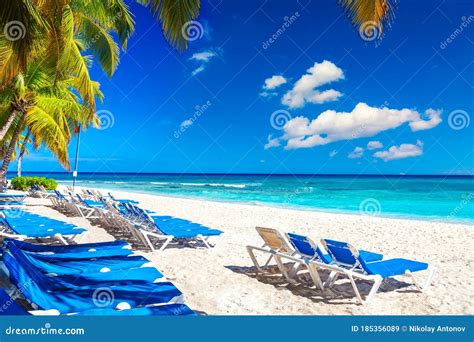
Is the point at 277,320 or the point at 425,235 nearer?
the point at 277,320

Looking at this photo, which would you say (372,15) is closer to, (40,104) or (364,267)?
(364,267)

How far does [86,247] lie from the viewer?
4.63 m

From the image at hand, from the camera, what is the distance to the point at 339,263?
14.0 ft

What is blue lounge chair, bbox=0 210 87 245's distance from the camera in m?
5.45

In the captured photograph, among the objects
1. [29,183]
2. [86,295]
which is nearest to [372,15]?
[86,295]

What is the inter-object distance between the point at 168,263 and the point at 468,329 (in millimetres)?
3622

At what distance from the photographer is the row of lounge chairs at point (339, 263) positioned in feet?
12.9

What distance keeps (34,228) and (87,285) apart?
318 cm

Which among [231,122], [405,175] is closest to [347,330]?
[231,122]

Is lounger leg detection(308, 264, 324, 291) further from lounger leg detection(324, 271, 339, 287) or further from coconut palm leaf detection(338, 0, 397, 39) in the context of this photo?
coconut palm leaf detection(338, 0, 397, 39)

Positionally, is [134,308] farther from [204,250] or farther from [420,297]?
[204,250]

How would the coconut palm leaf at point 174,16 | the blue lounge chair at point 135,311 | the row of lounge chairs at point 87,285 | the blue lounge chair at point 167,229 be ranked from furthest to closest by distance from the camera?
the blue lounge chair at point 167,229, the coconut palm leaf at point 174,16, the row of lounge chairs at point 87,285, the blue lounge chair at point 135,311

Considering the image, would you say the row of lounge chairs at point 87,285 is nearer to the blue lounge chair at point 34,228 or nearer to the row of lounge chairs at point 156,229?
the blue lounge chair at point 34,228

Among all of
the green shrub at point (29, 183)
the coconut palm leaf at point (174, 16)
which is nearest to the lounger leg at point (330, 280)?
the coconut palm leaf at point (174, 16)
